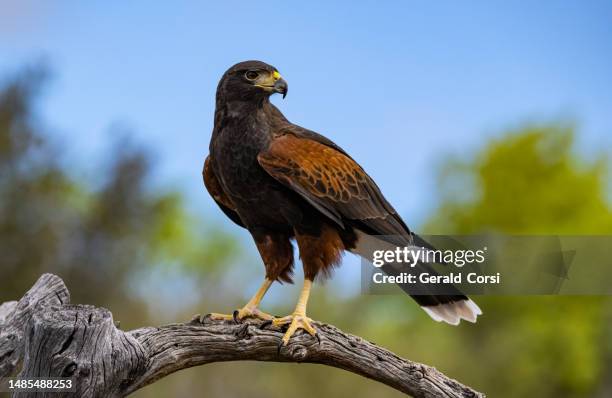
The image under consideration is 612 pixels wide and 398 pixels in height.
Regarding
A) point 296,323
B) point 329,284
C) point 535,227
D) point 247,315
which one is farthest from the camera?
point 535,227

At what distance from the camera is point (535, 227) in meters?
32.3

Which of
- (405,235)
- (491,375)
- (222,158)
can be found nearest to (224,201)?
(222,158)

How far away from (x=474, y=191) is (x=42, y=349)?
30.4 metres

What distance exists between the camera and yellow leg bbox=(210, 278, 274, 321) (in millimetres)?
6302

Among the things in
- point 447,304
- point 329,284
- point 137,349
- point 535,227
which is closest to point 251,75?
point 137,349

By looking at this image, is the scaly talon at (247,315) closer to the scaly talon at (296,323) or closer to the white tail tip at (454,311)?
the scaly talon at (296,323)

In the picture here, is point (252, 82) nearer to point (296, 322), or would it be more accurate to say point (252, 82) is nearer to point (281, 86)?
point (281, 86)

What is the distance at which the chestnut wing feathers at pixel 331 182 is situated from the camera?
610 cm

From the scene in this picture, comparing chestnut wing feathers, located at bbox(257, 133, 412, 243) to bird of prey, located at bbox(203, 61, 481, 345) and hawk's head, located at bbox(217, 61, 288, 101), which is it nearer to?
bird of prey, located at bbox(203, 61, 481, 345)

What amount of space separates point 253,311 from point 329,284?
6.51 meters

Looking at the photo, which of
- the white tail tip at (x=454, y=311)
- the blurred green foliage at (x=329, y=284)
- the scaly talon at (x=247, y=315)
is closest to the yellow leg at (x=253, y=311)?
the scaly talon at (x=247, y=315)

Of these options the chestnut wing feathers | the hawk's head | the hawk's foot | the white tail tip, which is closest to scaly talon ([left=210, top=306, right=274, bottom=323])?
the hawk's foot

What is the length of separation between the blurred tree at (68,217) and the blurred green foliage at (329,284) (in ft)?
0.12

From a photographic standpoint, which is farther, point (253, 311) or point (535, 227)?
point (535, 227)
